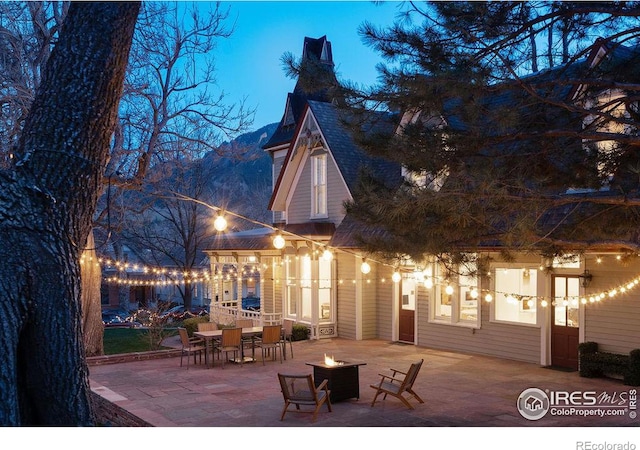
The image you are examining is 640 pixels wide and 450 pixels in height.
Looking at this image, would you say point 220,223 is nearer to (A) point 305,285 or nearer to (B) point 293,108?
(A) point 305,285

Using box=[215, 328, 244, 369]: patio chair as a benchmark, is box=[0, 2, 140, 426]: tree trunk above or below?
above

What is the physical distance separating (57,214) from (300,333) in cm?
1255

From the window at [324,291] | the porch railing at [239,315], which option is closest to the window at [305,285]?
the window at [324,291]

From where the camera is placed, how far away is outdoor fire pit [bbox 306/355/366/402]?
991cm

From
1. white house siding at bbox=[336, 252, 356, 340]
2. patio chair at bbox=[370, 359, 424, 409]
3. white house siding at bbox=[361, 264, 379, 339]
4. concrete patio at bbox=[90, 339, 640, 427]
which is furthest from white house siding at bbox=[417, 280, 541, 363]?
patio chair at bbox=[370, 359, 424, 409]

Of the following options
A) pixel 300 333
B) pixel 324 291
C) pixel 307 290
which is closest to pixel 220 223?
pixel 300 333

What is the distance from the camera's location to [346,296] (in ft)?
57.8

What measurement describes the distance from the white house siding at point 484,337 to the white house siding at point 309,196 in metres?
3.72

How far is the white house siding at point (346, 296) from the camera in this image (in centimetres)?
1730

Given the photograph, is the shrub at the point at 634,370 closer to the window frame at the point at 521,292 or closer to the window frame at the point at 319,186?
the window frame at the point at 521,292

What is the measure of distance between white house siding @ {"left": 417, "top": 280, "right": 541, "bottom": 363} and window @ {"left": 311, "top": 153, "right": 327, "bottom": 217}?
441cm

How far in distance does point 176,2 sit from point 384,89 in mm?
10359

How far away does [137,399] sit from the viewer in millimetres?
10492

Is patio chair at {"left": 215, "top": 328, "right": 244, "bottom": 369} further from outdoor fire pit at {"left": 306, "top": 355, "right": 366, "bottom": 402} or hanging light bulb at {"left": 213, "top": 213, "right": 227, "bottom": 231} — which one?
hanging light bulb at {"left": 213, "top": 213, "right": 227, "bottom": 231}
